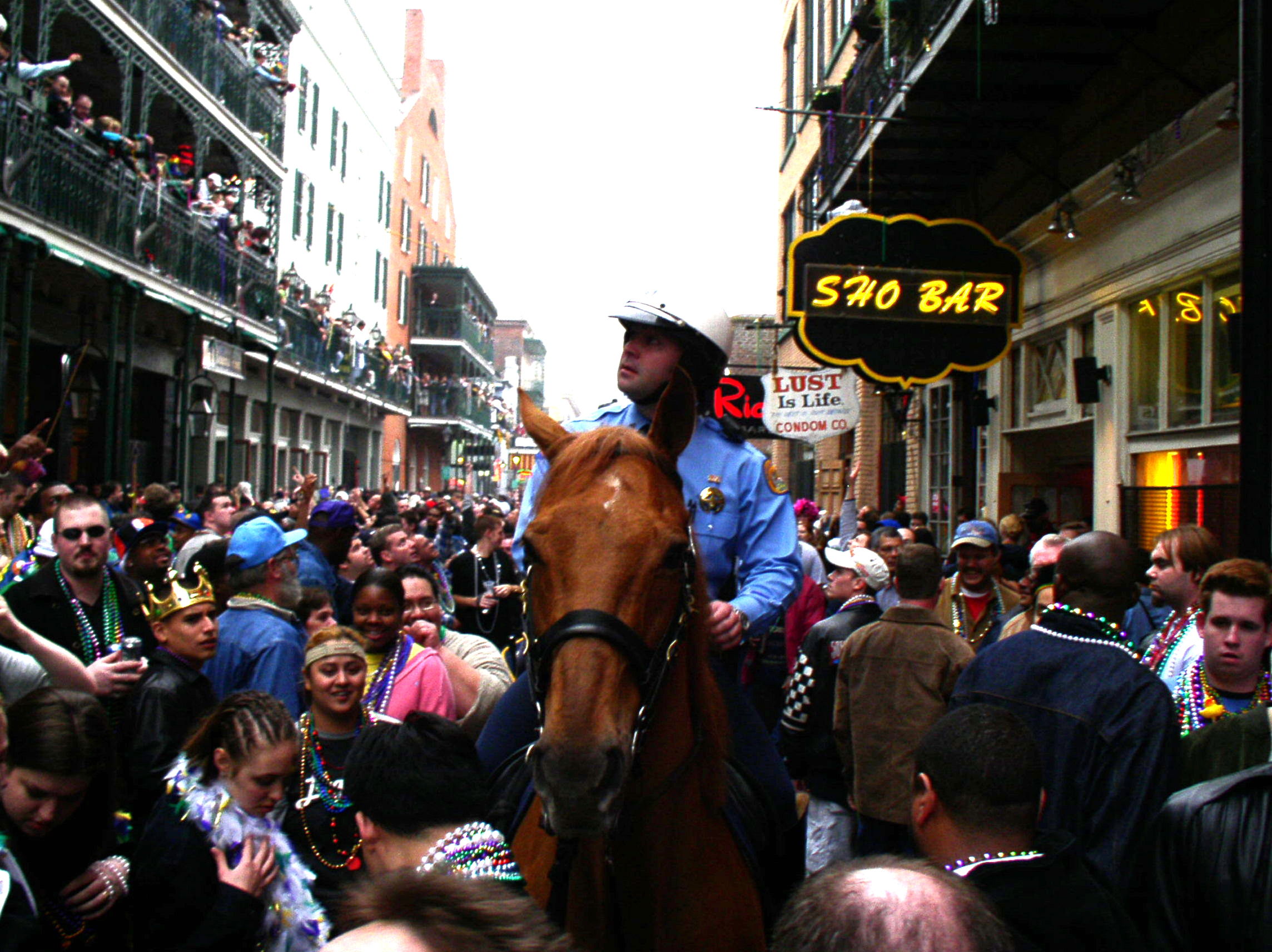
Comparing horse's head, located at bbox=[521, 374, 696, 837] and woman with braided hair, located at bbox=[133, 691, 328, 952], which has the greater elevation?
horse's head, located at bbox=[521, 374, 696, 837]

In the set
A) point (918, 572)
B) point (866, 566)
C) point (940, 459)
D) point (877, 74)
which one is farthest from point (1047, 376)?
point (918, 572)

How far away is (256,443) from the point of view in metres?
27.4

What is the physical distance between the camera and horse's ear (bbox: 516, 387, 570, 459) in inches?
123

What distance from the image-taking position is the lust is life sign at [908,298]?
35.3 feet

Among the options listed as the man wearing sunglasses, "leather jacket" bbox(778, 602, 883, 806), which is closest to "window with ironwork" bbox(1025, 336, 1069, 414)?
"leather jacket" bbox(778, 602, 883, 806)

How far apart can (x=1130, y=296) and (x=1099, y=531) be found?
7.72 metres

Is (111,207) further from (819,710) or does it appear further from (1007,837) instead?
(1007,837)

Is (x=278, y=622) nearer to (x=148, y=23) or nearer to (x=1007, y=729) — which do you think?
(x=1007, y=729)

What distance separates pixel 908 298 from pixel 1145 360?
2576mm

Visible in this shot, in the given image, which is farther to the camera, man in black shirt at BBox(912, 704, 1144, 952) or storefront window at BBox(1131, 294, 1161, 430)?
storefront window at BBox(1131, 294, 1161, 430)

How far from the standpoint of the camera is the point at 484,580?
35.8 feet

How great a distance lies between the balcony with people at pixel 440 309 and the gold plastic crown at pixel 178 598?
4567cm

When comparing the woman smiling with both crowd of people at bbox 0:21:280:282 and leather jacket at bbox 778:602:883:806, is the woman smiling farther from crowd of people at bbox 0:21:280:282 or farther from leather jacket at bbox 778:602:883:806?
crowd of people at bbox 0:21:280:282

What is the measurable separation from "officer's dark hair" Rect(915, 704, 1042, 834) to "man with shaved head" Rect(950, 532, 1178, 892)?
0.53 m
